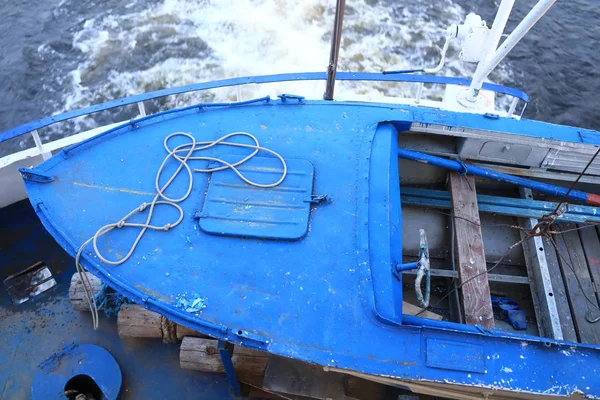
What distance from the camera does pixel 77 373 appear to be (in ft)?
13.1

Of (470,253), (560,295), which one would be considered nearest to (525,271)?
(560,295)

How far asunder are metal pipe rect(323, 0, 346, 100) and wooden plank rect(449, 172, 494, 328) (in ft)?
4.50

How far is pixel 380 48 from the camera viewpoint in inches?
397

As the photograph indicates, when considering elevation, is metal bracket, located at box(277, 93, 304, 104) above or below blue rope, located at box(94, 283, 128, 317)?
above

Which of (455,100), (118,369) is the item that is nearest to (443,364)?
(118,369)

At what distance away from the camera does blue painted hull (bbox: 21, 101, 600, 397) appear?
2.97m

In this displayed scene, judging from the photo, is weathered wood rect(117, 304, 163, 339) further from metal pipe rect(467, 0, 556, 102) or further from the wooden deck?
metal pipe rect(467, 0, 556, 102)

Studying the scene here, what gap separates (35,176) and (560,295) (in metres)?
4.22

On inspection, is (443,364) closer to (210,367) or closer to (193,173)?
(210,367)

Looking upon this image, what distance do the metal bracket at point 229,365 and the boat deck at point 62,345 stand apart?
17 centimetres

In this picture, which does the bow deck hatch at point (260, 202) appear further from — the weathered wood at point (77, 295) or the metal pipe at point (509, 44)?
the metal pipe at point (509, 44)

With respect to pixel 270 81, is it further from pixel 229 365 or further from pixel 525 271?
pixel 525 271

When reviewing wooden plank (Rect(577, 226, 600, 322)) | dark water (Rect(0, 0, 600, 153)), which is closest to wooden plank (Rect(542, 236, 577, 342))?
wooden plank (Rect(577, 226, 600, 322))

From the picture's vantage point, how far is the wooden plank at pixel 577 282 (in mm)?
3896
